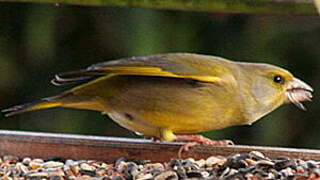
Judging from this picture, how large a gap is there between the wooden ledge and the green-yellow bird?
0.09 m

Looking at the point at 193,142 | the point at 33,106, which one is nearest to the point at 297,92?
the point at 193,142

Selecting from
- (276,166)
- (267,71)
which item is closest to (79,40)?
(267,71)

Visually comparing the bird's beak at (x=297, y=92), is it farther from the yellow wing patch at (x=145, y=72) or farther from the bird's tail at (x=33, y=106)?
the bird's tail at (x=33, y=106)

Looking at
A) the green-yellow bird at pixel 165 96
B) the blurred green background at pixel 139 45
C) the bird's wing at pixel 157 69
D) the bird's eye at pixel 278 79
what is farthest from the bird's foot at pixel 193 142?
the blurred green background at pixel 139 45

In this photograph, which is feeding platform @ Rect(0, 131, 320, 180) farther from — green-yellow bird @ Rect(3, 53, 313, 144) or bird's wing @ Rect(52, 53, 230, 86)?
bird's wing @ Rect(52, 53, 230, 86)

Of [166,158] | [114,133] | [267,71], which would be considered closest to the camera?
[166,158]

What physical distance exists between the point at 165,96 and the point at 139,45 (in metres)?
1.28

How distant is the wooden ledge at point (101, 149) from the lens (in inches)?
128

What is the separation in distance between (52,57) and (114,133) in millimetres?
579

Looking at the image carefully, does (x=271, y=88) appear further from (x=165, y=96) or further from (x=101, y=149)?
(x=101, y=149)

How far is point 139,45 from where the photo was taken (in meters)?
4.55

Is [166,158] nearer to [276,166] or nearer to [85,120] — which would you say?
[276,166]

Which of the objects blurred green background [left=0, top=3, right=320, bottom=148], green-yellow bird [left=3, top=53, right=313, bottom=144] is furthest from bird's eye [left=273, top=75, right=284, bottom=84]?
blurred green background [left=0, top=3, right=320, bottom=148]

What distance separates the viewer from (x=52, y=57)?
187 inches
